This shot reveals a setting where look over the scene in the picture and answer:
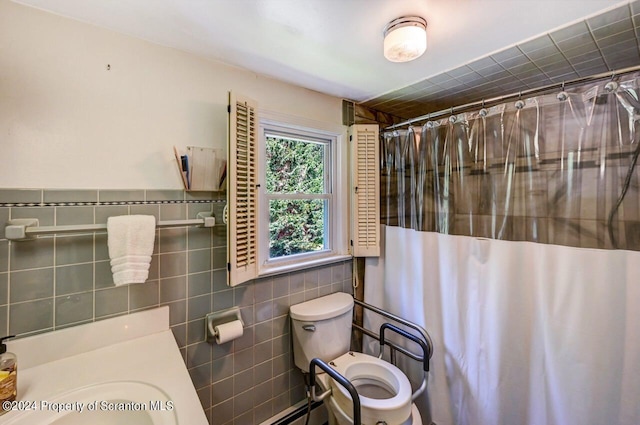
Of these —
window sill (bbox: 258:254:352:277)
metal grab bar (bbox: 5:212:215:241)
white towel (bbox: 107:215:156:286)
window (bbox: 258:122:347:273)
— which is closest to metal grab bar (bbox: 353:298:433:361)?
window sill (bbox: 258:254:352:277)

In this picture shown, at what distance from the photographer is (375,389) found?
1498mm

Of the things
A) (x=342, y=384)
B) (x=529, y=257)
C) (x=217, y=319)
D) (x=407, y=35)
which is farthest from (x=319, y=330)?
(x=407, y=35)

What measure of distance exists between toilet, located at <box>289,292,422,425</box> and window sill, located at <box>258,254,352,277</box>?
0.24 metres

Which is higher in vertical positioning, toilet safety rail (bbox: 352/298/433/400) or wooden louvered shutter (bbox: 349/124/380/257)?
wooden louvered shutter (bbox: 349/124/380/257)

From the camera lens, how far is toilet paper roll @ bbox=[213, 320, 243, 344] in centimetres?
124

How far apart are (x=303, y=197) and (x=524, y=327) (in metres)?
1.41

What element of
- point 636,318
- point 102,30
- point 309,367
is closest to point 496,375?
point 636,318

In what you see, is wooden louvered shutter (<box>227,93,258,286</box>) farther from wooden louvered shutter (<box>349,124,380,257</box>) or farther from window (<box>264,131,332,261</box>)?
wooden louvered shutter (<box>349,124,380,257</box>)

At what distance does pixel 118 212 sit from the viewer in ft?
3.60

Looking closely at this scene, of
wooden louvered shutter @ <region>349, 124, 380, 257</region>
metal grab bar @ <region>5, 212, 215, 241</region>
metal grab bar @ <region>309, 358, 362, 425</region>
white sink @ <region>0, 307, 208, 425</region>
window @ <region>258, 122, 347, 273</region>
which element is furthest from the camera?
wooden louvered shutter @ <region>349, 124, 380, 257</region>

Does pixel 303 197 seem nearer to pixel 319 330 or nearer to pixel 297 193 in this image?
pixel 297 193

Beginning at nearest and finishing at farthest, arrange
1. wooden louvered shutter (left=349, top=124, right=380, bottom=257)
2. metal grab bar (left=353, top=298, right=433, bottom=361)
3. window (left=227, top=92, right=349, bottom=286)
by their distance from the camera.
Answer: window (left=227, top=92, right=349, bottom=286)
metal grab bar (left=353, top=298, right=433, bottom=361)
wooden louvered shutter (left=349, top=124, right=380, bottom=257)

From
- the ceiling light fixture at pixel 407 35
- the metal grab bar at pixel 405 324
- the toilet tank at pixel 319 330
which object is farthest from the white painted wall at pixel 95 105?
the metal grab bar at pixel 405 324

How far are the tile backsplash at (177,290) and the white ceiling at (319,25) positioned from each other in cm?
71
